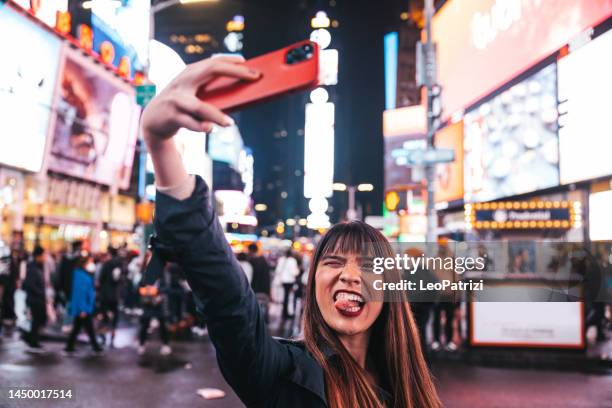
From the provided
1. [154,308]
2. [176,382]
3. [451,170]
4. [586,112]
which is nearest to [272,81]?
[176,382]

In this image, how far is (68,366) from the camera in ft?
28.5

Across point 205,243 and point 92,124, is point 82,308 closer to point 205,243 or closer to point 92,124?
point 205,243

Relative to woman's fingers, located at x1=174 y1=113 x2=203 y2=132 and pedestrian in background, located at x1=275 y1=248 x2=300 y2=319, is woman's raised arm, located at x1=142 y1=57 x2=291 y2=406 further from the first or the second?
pedestrian in background, located at x1=275 y1=248 x2=300 y2=319

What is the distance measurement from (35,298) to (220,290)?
1038 cm

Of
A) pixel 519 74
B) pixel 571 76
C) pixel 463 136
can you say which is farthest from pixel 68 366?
pixel 463 136

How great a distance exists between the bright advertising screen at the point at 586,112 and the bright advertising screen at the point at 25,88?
14945 mm

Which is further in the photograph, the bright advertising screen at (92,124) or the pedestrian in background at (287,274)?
the bright advertising screen at (92,124)

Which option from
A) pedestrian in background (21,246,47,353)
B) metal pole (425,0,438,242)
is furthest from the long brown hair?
pedestrian in background (21,246,47,353)

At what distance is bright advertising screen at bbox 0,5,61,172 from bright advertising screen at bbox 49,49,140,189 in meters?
1.65

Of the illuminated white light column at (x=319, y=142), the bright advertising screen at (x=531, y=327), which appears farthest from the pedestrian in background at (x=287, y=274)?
the illuminated white light column at (x=319, y=142)

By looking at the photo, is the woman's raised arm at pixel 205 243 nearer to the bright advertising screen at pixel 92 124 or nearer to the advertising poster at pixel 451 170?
the bright advertising screen at pixel 92 124

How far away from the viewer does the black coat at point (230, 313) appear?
4.04ft

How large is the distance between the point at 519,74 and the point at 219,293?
21075 millimetres

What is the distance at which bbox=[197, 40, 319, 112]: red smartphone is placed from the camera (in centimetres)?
105
